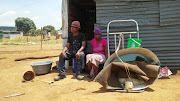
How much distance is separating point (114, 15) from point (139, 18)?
2.55 ft

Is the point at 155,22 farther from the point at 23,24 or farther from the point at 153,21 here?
the point at 23,24

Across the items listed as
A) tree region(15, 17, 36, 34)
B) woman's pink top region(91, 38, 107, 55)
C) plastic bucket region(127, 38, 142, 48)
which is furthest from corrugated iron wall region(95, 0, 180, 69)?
tree region(15, 17, 36, 34)

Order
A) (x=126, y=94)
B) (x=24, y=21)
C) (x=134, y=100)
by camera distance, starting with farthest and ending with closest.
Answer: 1. (x=24, y=21)
2. (x=126, y=94)
3. (x=134, y=100)

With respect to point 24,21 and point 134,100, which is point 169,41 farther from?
point 24,21

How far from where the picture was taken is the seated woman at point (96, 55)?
12.3 feet

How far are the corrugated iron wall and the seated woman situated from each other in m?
0.81

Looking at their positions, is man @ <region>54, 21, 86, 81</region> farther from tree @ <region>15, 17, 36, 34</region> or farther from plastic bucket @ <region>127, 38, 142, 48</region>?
tree @ <region>15, 17, 36, 34</region>

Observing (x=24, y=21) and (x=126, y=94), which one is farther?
(x=24, y=21)

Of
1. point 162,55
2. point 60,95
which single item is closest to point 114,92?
point 60,95

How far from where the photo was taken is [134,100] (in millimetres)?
2379

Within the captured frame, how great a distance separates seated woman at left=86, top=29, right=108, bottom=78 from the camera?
3736 millimetres

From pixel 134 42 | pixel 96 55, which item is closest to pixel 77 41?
pixel 96 55

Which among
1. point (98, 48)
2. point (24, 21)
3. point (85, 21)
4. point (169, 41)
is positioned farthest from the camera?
point (24, 21)

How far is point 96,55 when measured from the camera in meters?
3.77
